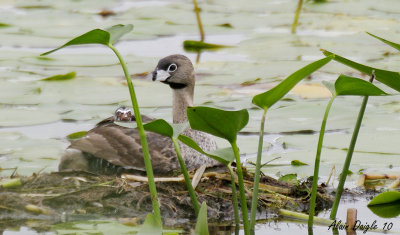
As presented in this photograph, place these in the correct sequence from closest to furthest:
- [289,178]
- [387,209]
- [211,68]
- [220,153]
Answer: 1. [220,153]
2. [387,209]
3. [289,178]
4. [211,68]

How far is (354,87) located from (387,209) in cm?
132

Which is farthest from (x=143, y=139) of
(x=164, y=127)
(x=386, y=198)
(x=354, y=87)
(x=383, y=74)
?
(x=386, y=198)

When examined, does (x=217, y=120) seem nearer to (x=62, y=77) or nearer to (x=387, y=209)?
(x=387, y=209)

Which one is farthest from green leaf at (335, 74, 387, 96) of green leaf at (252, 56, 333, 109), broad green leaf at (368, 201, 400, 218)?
broad green leaf at (368, 201, 400, 218)

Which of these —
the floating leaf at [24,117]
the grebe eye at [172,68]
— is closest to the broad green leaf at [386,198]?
the grebe eye at [172,68]

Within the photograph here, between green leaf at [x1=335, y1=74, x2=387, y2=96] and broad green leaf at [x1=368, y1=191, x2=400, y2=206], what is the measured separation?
0.90 metres

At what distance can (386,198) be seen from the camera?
216 inches

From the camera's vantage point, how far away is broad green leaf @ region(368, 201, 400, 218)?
5.56 metres

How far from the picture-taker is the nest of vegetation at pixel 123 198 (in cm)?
563

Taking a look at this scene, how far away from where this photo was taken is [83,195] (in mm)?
5828

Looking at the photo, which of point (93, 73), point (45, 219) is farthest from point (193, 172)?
point (93, 73)

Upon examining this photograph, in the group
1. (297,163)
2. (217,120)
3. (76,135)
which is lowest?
(76,135)

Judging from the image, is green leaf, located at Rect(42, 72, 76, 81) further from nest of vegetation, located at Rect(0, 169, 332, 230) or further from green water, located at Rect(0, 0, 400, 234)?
nest of vegetation, located at Rect(0, 169, 332, 230)

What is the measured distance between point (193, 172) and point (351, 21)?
231 inches
